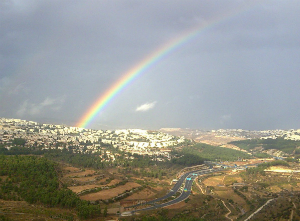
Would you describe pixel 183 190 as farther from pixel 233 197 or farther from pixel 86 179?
pixel 86 179

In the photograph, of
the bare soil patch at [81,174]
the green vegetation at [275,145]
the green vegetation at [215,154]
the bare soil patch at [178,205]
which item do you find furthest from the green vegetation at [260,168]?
the bare soil patch at [81,174]

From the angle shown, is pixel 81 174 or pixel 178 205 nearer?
pixel 178 205

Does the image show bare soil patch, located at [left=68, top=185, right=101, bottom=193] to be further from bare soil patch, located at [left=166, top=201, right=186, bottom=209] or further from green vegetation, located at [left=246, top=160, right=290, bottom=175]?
green vegetation, located at [left=246, top=160, right=290, bottom=175]

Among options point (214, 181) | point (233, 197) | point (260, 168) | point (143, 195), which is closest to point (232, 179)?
point (214, 181)

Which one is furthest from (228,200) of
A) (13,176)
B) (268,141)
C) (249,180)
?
(268,141)

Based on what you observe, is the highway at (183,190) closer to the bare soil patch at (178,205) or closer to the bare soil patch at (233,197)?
the bare soil patch at (178,205)

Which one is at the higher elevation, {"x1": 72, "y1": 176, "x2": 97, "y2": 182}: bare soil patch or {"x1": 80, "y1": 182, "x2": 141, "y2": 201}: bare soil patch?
{"x1": 72, "y1": 176, "x2": 97, "y2": 182}: bare soil patch

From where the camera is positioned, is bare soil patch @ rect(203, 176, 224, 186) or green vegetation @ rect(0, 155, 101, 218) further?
bare soil patch @ rect(203, 176, 224, 186)

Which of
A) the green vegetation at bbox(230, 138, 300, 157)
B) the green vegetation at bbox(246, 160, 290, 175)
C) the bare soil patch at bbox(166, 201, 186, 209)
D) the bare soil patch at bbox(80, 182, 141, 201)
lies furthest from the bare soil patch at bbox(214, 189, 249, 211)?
the green vegetation at bbox(230, 138, 300, 157)

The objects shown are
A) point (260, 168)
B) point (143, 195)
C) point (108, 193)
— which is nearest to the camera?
point (108, 193)
